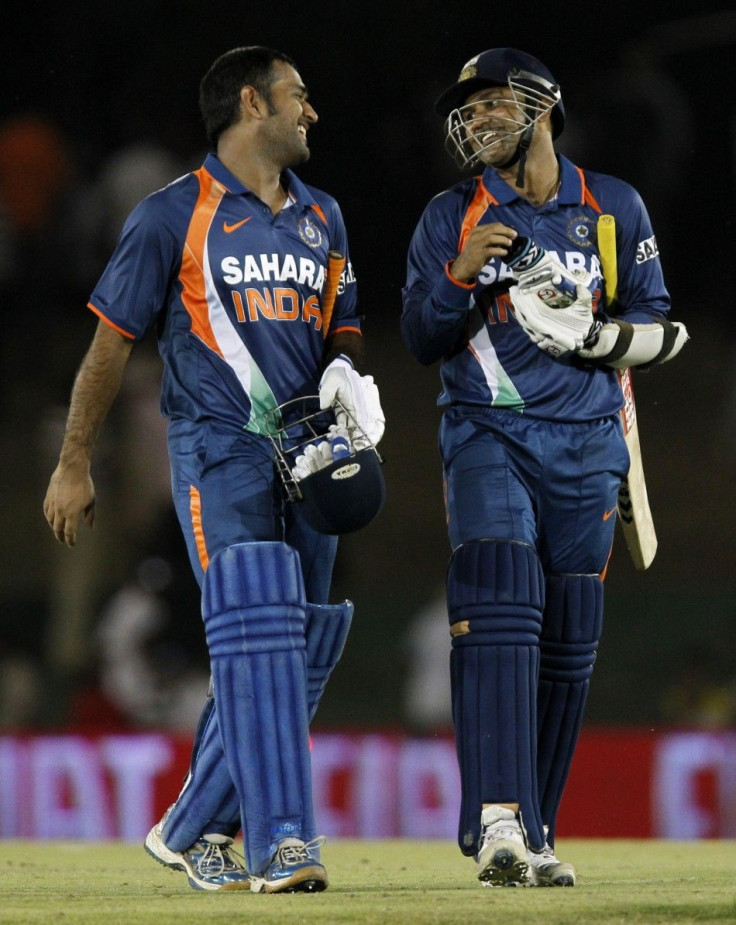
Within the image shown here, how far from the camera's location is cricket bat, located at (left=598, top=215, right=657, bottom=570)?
12.7 ft

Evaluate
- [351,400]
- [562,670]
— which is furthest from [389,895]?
[351,400]

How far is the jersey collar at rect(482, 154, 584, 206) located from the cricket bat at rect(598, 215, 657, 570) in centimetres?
9

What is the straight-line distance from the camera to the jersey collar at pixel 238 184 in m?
3.70

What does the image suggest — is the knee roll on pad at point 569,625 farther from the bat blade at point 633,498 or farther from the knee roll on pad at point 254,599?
the knee roll on pad at point 254,599

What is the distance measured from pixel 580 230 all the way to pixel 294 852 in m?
1.55

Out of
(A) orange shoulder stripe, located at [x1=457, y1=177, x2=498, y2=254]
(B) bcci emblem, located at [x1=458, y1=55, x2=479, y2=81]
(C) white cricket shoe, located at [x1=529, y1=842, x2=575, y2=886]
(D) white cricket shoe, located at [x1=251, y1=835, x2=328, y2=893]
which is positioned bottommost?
(C) white cricket shoe, located at [x1=529, y1=842, x2=575, y2=886]

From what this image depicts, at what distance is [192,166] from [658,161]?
8.67 ft

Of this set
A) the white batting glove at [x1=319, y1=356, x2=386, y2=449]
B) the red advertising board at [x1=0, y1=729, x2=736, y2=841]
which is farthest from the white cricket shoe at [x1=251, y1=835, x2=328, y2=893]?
the red advertising board at [x1=0, y1=729, x2=736, y2=841]

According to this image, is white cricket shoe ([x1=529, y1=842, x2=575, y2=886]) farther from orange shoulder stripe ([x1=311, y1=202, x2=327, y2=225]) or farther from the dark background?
the dark background

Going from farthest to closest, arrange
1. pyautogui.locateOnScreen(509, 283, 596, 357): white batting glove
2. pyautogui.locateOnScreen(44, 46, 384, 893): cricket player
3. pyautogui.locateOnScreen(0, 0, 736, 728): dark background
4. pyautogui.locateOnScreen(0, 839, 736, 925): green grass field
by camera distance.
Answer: pyautogui.locateOnScreen(0, 0, 736, 728): dark background, pyautogui.locateOnScreen(509, 283, 596, 357): white batting glove, pyautogui.locateOnScreen(44, 46, 384, 893): cricket player, pyautogui.locateOnScreen(0, 839, 736, 925): green grass field

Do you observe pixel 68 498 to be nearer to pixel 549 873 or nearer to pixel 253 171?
pixel 253 171

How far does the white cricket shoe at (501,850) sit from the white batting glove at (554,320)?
101cm

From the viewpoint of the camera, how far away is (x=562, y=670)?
385cm

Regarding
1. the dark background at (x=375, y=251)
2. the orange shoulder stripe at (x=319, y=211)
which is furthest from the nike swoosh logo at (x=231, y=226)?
the dark background at (x=375, y=251)
